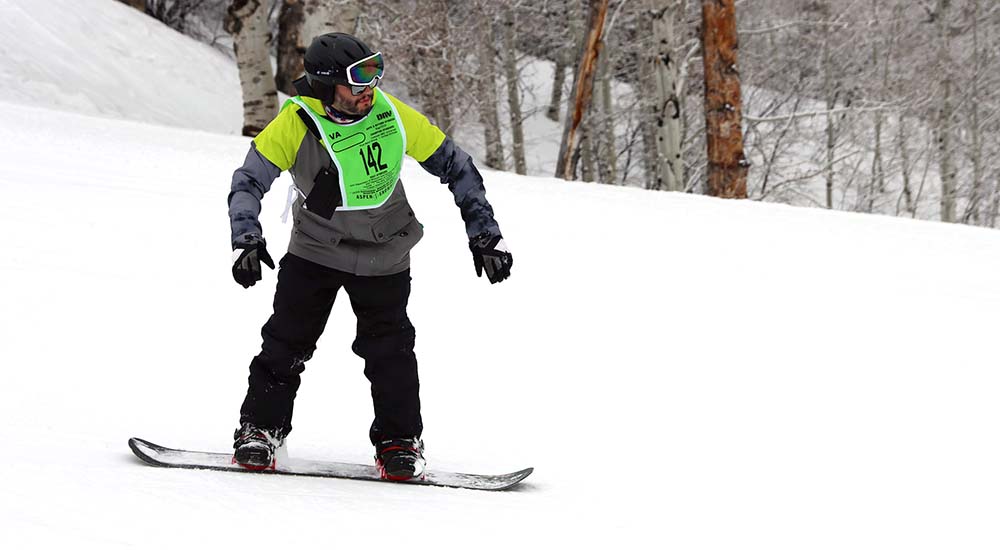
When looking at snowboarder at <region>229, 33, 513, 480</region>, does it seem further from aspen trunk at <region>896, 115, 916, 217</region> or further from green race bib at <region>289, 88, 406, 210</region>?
aspen trunk at <region>896, 115, 916, 217</region>

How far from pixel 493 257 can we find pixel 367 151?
1.66 ft

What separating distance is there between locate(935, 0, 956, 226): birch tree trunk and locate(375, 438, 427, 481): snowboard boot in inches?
892

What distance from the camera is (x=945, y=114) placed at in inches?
955

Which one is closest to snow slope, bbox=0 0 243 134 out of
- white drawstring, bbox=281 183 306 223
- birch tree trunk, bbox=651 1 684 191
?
birch tree trunk, bbox=651 1 684 191

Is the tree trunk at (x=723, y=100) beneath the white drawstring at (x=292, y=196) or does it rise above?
above

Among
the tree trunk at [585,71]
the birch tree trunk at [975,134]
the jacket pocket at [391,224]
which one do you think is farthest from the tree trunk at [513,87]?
the jacket pocket at [391,224]

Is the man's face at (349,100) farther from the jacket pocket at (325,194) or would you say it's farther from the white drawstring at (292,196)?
the white drawstring at (292,196)

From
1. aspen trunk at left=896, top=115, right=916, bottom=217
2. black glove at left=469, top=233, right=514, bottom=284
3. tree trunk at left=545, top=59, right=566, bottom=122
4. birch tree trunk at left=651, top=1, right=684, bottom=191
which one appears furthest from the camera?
aspen trunk at left=896, top=115, right=916, bottom=217

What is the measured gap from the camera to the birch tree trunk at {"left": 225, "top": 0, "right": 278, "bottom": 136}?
13.0m

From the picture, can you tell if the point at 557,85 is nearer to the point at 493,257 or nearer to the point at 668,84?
the point at 668,84

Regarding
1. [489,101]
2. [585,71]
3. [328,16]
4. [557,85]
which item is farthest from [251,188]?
[557,85]

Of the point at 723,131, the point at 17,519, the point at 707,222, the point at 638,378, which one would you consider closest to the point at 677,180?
the point at 723,131

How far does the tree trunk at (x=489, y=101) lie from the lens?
808 inches

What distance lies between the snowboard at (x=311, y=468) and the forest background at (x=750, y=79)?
10831 mm
